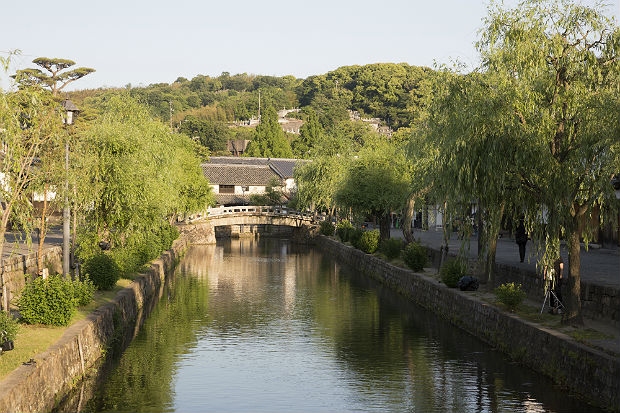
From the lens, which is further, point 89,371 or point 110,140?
point 110,140

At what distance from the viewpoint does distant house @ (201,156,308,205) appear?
95312mm

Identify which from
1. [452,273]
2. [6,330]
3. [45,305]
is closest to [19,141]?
[6,330]

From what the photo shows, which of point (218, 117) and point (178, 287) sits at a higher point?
point (218, 117)

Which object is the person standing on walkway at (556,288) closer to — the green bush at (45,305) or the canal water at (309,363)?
the canal water at (309,363)

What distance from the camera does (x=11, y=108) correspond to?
53.3 feet

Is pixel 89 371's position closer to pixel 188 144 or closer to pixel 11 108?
pixel 11 108

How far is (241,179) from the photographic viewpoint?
96812 mm

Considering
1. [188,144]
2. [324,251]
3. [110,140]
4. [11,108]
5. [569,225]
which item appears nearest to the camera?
[11,108]

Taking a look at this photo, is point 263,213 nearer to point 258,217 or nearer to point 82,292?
point 258,217

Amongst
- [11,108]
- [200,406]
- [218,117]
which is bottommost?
[200,406]

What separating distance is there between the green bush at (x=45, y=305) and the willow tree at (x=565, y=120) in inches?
490

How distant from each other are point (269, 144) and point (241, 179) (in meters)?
30.9

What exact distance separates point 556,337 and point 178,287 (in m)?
26.7

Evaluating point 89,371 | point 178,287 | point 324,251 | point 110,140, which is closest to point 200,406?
point 89,371
